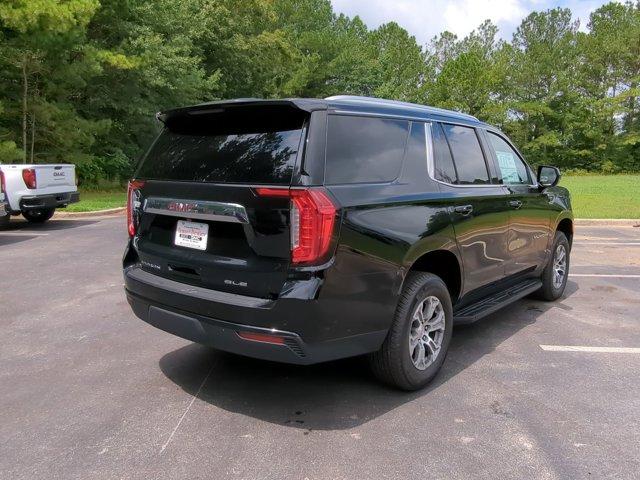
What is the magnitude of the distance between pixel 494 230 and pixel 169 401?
289 cm

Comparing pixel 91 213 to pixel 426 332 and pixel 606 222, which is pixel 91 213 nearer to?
pixel 426 332

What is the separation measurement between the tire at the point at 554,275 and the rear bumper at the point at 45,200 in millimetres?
9739

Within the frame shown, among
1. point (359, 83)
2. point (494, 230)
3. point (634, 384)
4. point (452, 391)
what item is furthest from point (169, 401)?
point (359, 83)

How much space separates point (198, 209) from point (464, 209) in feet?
6.54

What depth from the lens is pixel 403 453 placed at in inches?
114

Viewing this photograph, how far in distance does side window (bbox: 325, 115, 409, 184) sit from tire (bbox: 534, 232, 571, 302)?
2.99m

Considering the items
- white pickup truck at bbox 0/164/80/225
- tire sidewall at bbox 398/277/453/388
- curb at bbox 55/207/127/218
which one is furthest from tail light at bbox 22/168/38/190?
tire sidewall at bbox 398/277/453/388

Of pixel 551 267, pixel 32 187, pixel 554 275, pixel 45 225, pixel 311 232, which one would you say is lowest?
pixel 45 225

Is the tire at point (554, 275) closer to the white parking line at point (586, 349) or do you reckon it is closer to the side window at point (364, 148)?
the white parking line at point (586, 349)

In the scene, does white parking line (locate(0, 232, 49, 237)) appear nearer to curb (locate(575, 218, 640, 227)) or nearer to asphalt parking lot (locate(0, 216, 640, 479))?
asphalt parking lot (locate(0, 216, 640, 479))

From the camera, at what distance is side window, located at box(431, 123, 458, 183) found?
3.96m

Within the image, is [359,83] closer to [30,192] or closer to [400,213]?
[30,192]

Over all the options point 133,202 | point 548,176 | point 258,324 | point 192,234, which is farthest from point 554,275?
point 133,202

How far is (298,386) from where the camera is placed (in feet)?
12.3
